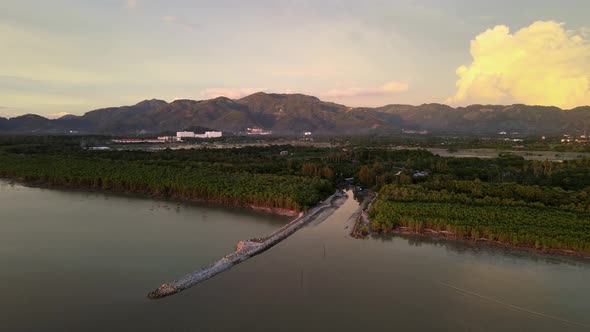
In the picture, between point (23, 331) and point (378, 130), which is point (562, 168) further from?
point (378, 130)

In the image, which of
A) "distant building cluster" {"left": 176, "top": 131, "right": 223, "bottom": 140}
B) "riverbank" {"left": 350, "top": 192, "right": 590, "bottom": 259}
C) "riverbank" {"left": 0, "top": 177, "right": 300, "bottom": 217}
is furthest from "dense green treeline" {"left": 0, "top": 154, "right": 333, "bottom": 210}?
"distant building cluster" {"left": 176, "top": 131, "right": 223, "bottom": 140}

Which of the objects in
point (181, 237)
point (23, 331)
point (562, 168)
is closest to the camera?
point (23, 331)

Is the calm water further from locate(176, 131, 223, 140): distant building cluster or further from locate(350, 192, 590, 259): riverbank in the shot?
locate(176, 131, 223, 140): distant building cluster

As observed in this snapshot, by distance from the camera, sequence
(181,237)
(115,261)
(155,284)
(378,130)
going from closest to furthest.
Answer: (155,284)
(115,261)
(181,237)
(378,130)

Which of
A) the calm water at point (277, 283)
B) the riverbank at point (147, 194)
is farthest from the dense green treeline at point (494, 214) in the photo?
the riverbank at point (147, 194)

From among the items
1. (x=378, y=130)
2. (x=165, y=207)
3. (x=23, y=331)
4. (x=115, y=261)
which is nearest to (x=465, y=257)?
(x=115, y=261)

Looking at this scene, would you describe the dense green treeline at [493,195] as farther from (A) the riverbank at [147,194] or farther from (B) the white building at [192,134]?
(B) the white building at [192,134]
